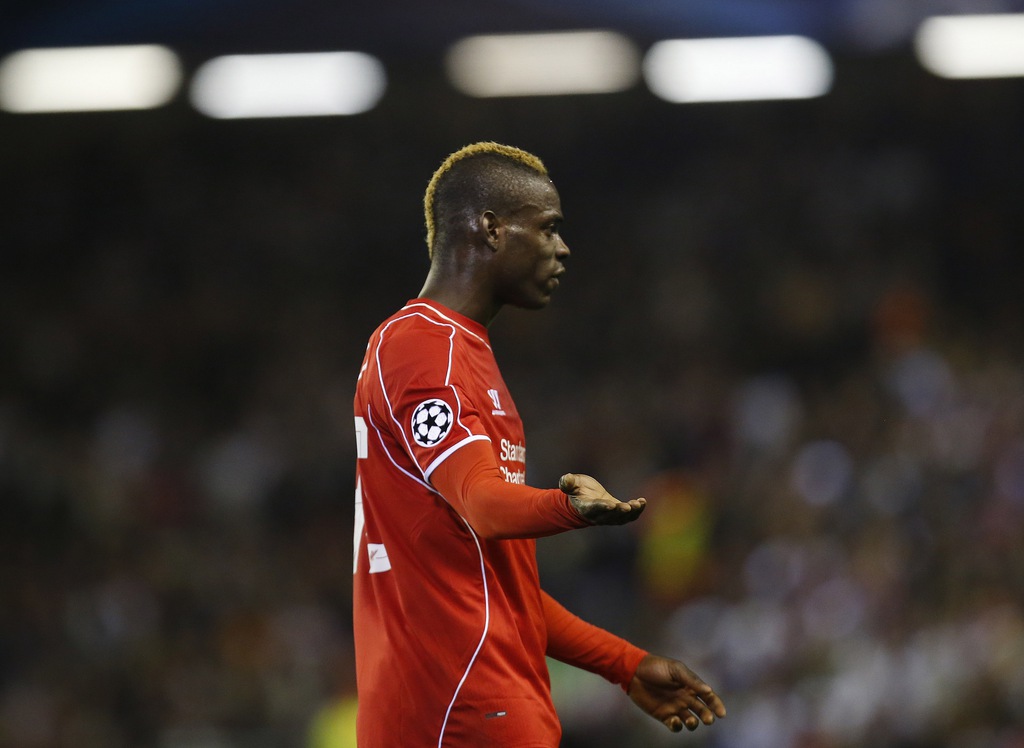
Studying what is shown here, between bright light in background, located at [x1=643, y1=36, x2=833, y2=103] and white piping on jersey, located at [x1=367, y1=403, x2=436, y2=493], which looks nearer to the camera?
white piping on jersey, located at [x1=367, y1=403, x2=436, y2=493]

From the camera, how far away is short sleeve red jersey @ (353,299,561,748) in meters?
2.93

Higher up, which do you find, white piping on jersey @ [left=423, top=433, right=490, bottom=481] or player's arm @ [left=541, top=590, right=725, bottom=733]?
white piping on jersey @ [left=423, top=433, right=490, bottom=481]

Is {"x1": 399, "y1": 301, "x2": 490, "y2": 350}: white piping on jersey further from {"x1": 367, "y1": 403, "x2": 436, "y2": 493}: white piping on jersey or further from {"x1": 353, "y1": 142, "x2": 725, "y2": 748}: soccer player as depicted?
{"x1": 367, "y1": 403, "x2": 436, "y2": 493}: white piping on jersey

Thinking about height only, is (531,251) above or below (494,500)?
above

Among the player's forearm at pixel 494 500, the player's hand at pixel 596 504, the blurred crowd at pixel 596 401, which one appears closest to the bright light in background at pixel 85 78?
the blurred crowd at pixel 596 401

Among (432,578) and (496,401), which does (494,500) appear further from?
(496,401)

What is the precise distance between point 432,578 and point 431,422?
0.38m

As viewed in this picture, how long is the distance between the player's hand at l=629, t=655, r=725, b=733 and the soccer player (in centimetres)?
4

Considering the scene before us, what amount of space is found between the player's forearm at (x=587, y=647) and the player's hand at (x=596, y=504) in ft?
2.86

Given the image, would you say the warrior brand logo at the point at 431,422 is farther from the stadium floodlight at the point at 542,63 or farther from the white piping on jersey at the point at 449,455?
the stadium floodlight at the point at 542,63

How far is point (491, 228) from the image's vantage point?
3.24 meters

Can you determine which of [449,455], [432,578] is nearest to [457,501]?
[449,455]

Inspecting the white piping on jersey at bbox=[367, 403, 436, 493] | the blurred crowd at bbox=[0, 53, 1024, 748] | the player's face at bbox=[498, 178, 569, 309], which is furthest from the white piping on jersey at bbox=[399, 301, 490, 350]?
the blurred crowd at bbox=[0, 53, 1024, 748]

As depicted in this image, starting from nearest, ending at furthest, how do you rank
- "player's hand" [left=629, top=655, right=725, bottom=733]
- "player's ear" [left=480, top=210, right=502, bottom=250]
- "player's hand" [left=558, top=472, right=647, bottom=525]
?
"player's hand" [left=558, top=472, right=647, bottom=525] < "player's ear" [left=480, top=210, right=502, bottom=250] < "player's hand" [left=629, top=655, right=725, bottom=733]
